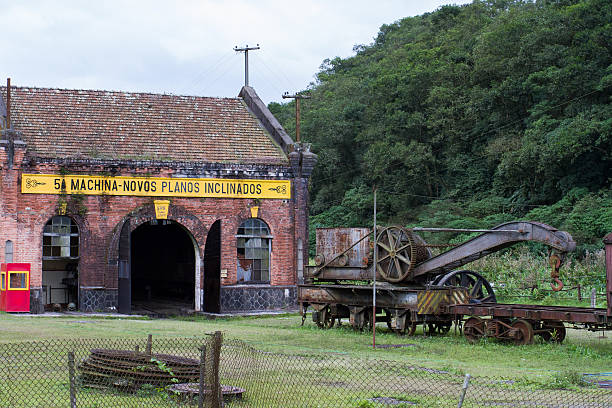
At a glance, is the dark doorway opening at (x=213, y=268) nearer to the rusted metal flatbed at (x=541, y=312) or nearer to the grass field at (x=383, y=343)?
the grass field at (x=383, y=343)

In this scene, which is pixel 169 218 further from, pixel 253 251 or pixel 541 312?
pixel 541 312

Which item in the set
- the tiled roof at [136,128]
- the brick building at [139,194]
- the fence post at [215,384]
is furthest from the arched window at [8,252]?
the fence post at [215,384]

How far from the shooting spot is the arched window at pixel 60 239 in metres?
28.6

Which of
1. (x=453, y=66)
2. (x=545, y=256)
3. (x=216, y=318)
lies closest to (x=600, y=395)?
(x=216, y=318)

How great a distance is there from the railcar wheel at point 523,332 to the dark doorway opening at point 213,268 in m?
13.8

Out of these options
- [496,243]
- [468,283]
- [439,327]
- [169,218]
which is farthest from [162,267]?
[496,243]

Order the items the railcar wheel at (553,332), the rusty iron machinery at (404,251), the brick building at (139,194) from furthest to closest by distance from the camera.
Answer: the brick building at (139,194), the rusty iron machinery at (404,251), the railcar wheel at (553,332)

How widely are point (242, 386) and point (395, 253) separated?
1126 cm

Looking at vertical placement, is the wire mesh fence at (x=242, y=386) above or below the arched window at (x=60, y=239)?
below

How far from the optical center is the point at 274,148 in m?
32.5

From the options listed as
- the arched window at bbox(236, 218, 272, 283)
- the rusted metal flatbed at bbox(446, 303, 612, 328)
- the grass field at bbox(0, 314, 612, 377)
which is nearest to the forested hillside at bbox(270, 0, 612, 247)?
the arched window at bbox(236, 218, 272, 283)

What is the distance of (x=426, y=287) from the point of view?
70.5 ft

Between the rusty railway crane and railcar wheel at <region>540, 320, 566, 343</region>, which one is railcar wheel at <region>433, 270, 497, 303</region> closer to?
the rusty railway crane

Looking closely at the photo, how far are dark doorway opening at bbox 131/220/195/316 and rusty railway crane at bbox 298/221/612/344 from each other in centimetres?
1179
